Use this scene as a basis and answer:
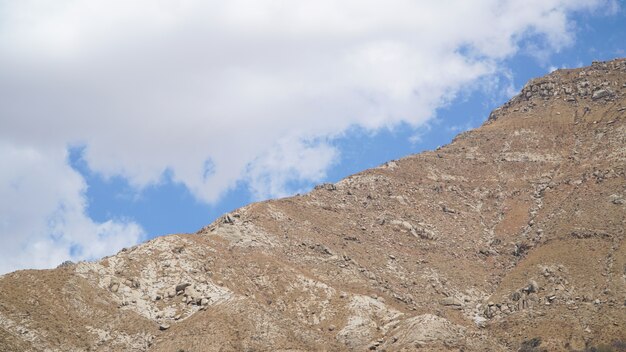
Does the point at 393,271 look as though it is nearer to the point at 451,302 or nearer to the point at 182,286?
the point at 451,302

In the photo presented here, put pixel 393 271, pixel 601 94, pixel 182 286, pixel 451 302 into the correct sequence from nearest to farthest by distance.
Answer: pixel 182 286, pixel 451 302, pixel 393 271, pixel 601 94

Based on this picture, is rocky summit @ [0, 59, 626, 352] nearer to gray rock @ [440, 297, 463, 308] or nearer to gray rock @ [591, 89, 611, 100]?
gray rock @ [440, 297, 463, 308]

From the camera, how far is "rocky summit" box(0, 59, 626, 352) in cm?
6506

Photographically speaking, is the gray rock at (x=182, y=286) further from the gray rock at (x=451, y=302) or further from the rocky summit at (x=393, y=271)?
the gray rock at (x=451, y=302)

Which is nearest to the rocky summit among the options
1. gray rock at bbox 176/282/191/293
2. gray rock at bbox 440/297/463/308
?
gray rock at bbox 176/282/191/293

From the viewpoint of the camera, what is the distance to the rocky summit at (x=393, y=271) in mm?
65062

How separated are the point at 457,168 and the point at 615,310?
49.4m

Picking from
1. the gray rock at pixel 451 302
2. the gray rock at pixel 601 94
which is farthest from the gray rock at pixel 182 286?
the gray rock at pixel 601 94

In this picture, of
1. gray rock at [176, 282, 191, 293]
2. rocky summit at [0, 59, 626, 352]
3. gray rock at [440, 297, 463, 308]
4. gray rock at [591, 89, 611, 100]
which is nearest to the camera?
rocky summit at [0, 59, 626, 352]

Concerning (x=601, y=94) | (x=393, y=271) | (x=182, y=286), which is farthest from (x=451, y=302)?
(x=601, y=94)

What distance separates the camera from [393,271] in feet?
280

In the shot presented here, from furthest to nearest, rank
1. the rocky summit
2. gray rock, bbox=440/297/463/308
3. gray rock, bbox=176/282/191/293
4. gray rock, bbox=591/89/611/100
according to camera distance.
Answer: gray rock, bbox=591/89/611/100, gray rock, bbox=440/297/463/308, gray rock, bbox=176/282/191/293, the rocky summit

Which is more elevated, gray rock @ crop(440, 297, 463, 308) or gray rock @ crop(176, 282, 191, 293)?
gray rock @ crop(176, 282, 191, 293)

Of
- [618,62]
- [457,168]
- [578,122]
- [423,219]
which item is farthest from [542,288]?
[618,62]
